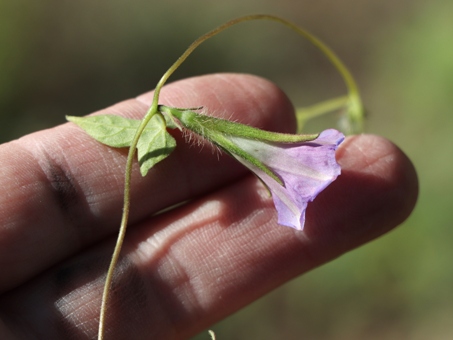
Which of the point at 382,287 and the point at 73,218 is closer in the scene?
the point at 73,218

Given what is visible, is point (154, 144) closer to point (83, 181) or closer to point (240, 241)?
point (83, 181)

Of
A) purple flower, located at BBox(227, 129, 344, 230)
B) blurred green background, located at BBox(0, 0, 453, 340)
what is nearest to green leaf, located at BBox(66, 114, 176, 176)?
purple flower, located at BBox(227, 129, 344, 230)

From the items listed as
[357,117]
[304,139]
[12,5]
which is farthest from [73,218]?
[12,5]

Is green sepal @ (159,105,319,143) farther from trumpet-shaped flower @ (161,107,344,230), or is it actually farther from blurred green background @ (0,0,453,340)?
blurred green background @ (0,0,453,340)

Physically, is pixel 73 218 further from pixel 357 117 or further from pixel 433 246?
pixel 433 246

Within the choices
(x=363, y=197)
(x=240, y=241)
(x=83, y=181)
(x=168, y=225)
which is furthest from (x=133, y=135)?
(x=363, y=197)

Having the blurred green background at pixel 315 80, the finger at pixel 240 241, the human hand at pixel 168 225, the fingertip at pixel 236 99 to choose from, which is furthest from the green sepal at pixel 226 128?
the blurred green background at pixel 315 80
